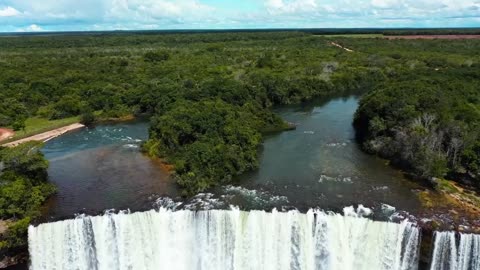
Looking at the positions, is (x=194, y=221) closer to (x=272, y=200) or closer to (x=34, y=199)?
(x=272, y=200)

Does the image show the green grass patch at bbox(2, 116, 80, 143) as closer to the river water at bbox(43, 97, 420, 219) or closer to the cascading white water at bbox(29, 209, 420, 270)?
the river water at bbox(43, 97, 420, 219)

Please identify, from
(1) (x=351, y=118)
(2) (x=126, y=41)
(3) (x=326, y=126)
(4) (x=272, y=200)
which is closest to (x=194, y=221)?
(4) (x=272, y=200)

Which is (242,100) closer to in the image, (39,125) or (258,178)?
(258,178)

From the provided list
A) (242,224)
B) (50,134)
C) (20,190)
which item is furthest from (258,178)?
(50,134)

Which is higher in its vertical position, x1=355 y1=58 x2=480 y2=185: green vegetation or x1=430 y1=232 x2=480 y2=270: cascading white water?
x1=355 y1=58 x2=480 y2=185: green vegetation

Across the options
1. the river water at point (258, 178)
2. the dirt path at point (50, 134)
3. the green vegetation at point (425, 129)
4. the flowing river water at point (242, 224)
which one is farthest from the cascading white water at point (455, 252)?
the dirt path at point (50, 134)

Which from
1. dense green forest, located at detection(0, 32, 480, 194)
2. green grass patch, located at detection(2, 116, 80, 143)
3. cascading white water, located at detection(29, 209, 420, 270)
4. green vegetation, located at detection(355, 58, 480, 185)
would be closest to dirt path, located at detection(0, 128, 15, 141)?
green grass patch, located at detection(2, 116, 80, 143)
